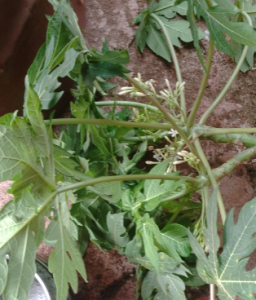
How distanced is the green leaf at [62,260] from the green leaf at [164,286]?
0.80ft

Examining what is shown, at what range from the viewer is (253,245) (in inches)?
18.6

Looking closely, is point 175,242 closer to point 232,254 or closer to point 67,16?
point 232,254

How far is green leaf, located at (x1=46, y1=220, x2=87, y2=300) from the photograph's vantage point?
47 cm

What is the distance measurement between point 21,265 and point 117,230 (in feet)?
0.74

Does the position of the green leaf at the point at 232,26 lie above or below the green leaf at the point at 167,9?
below

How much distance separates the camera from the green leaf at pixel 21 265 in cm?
44

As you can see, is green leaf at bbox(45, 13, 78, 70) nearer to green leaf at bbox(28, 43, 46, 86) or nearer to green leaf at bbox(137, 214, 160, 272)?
green leaf at bbox(28, 43, 46, 86)

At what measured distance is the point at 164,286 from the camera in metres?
0.65

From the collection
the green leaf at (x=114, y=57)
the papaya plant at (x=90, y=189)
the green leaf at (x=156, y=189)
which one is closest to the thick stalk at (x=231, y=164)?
the papaya plant at (x=90, y=189)

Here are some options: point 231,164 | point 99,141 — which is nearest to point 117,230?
point 99,141

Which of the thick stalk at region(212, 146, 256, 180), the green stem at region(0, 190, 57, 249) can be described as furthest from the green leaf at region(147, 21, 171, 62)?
the green stem at region(0, 190, 57, 249)

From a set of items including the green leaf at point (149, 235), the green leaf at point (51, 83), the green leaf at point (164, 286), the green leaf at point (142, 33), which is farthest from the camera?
the green leaf at point (142, 33)

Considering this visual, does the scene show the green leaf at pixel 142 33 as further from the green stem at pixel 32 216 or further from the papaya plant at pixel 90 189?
the green stem at pixel 32 216

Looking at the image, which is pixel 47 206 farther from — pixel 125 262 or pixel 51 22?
pixel 125 262
